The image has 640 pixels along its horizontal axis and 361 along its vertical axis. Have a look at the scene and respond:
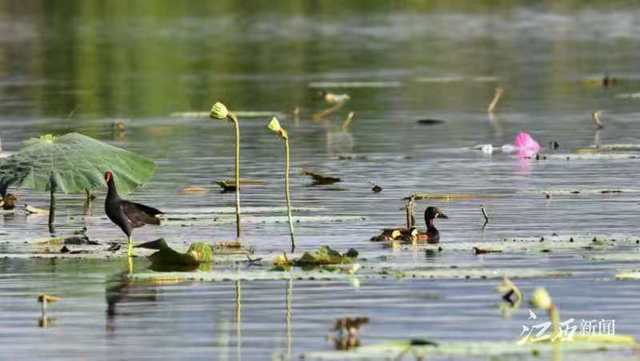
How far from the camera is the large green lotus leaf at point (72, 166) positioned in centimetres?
1772

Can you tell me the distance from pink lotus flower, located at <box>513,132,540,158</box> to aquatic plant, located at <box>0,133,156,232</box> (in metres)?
6.96

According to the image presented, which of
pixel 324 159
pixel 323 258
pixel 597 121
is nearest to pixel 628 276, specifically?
pixel 323 258

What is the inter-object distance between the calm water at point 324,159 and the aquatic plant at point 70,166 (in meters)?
0.44

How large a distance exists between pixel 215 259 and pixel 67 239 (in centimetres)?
156

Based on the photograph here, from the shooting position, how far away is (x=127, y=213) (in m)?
16.8

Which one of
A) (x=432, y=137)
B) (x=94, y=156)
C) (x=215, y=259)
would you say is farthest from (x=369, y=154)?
(x=215, y=259)

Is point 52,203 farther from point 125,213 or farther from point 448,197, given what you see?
point 448,197

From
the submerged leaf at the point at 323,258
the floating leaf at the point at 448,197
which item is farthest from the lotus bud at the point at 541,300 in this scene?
the floating leaf at the point at 448,197

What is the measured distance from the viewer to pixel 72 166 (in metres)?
17.8

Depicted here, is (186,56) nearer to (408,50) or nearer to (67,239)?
(408,50)

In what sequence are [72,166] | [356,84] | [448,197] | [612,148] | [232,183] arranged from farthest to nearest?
[356,84], [612,148], [232,183], [448,197], [72,166]

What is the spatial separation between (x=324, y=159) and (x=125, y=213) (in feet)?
A: 30.4

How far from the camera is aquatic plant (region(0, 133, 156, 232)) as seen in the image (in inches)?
697

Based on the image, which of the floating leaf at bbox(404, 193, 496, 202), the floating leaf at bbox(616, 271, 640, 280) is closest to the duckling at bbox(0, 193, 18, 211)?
the floating leaf at bbox(404, 193, 496, 202)
